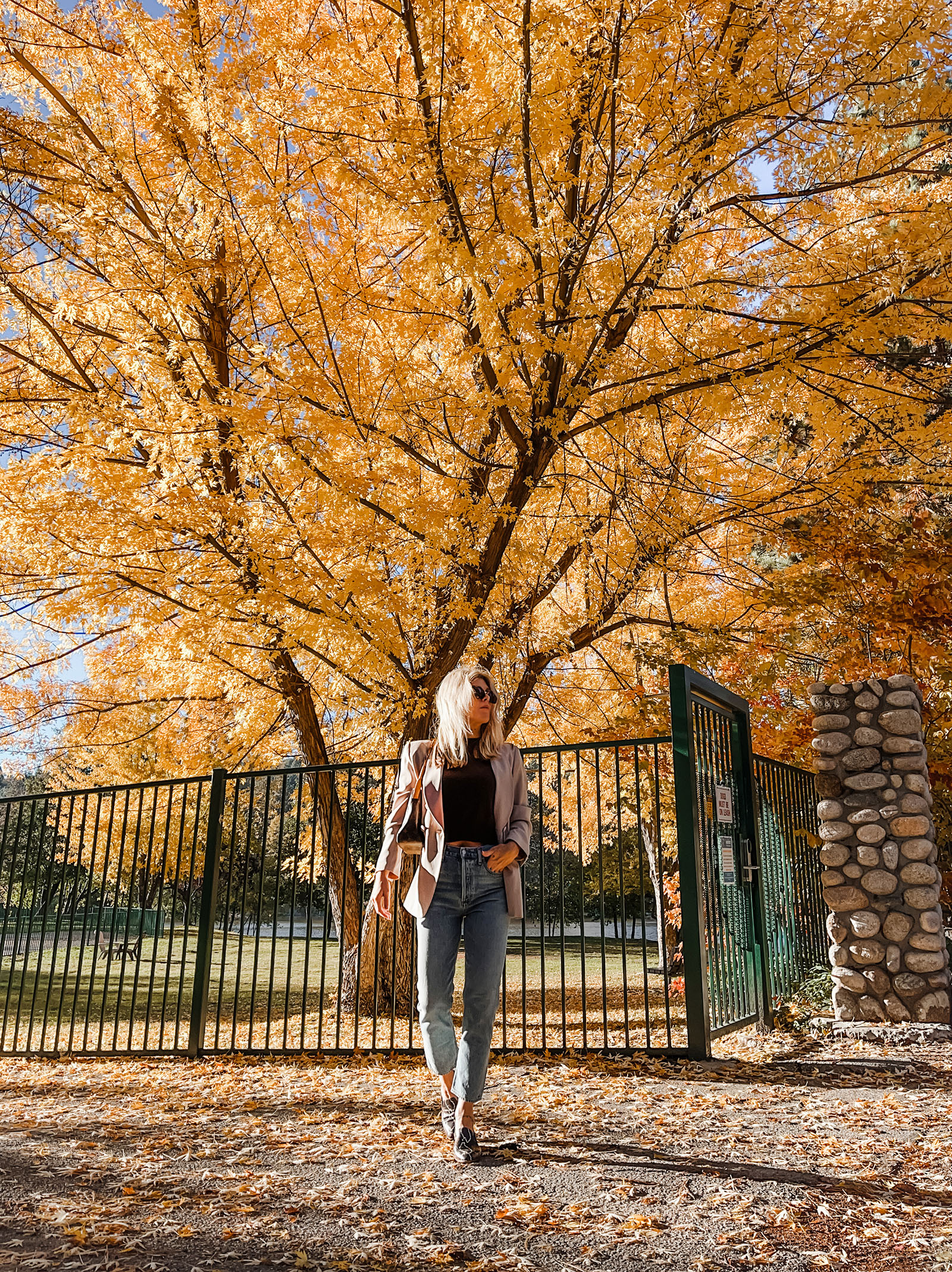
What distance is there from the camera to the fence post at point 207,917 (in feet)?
20.9

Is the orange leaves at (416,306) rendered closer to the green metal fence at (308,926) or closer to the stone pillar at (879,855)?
the green metal fence at (308,926)

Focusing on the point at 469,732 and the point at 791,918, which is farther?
the point at 791,918

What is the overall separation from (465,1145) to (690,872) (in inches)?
96.2

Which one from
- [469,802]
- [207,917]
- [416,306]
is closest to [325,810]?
[207,917]

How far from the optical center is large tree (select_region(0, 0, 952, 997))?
5906mm

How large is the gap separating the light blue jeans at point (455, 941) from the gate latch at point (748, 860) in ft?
10.8

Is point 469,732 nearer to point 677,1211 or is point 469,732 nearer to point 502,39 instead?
point 677,1211

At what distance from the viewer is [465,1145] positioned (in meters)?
3.50

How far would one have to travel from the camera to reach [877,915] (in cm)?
633

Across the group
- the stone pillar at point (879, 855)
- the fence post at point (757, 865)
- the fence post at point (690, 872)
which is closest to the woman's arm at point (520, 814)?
the fence post at point (690, 872)

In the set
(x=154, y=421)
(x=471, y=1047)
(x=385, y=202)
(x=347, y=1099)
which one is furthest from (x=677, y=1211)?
(x=154, y=421)

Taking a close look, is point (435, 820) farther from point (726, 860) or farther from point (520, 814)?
point (726, 860)

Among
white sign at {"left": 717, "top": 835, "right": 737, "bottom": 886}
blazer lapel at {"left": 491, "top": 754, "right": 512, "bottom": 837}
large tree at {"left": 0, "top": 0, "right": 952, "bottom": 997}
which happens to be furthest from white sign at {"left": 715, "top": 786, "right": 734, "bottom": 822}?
blazer lapel at {"left": 491, "top": 754, "right": 512, "bottom": 837}

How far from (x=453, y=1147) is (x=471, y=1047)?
489 millimetres
